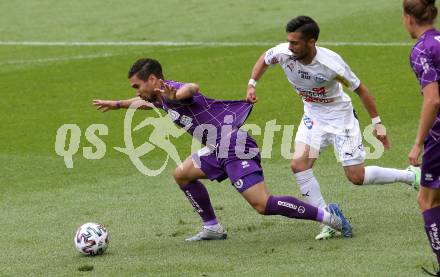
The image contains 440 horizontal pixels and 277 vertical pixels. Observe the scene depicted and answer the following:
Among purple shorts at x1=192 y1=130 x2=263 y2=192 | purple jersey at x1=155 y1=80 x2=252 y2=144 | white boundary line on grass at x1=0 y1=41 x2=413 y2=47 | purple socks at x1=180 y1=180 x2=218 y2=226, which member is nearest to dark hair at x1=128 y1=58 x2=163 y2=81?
purple jersey at x1=155 y1=80 x2=252 y2=144

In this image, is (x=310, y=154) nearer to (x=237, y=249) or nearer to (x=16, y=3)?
(x=237, y=249)

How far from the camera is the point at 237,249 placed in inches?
392

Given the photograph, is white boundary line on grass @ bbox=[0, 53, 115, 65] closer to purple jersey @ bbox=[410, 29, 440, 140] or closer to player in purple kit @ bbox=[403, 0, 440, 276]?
player in purple kit @ bbox=[403, 0, 440, 276]

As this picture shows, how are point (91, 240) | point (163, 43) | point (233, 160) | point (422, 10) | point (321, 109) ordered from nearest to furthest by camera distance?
point (422, 10), point (91, 240), point (233, 160), point (321, 109), point (163, 43)

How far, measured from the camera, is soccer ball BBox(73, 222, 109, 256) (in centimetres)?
991

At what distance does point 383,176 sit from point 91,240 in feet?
10.6

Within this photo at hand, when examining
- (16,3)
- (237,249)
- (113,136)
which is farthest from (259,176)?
(16,3)

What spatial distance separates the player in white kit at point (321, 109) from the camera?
400 inches

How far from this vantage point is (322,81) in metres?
10.4

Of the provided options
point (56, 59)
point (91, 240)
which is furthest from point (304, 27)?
point (56, 59)

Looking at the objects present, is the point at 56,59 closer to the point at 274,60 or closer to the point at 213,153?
the point at 274,60

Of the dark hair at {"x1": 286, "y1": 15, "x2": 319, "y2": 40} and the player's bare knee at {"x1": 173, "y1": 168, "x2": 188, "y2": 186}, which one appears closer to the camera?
the dark hair at {"x1": 286, "y1": 15, "x2": 319, "y2": 40}

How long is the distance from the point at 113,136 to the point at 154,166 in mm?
2337

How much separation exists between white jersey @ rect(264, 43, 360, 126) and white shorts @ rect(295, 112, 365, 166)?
0.07 meters
